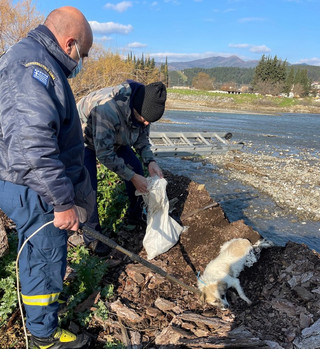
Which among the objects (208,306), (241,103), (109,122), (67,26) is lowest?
(241,103)

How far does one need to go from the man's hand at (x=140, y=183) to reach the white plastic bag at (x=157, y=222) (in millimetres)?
68

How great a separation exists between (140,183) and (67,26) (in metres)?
2.03

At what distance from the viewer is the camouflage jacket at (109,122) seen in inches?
127

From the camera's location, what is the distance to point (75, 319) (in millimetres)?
2758

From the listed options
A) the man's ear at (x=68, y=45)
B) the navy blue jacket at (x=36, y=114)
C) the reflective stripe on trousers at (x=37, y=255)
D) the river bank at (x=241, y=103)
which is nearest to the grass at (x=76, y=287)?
the reflective stripe on trousers at (x=37, y=255)

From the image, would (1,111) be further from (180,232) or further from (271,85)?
(271,85)

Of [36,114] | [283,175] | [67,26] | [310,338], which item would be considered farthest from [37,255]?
[283,175]

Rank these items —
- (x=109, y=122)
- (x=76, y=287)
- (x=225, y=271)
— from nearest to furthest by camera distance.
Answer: (x=76, y=287), (x=109, y=122), (x=225, y=271)

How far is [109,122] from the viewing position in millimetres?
3240

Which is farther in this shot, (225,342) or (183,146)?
(183,146)

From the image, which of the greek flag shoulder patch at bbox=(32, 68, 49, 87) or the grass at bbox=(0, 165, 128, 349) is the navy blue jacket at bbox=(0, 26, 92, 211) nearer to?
the greek flag shoulder patch at bbox=(32, 68, 49, 87)

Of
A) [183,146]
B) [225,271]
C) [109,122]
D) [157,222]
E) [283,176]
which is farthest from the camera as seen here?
[283,176]

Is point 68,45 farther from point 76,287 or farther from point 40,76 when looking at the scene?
point 76,287

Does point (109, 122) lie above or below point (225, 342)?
above
